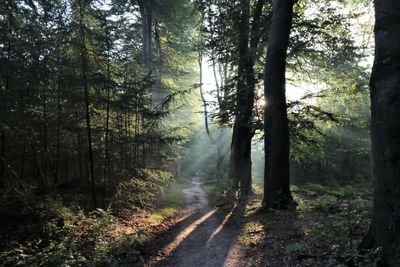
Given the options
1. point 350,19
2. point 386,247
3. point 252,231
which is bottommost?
point 252,231

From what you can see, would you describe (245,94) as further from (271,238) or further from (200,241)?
(271,238)

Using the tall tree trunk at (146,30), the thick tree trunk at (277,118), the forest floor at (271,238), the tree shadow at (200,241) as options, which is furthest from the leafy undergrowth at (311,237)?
the tall tree trunk at (146,30)

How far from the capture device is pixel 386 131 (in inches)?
184

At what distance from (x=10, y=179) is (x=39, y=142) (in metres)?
1.52

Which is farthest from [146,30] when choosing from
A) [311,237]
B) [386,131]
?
[386,131]

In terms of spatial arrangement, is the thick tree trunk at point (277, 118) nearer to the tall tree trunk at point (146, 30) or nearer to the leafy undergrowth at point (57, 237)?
the leafy undergrowth at point (57, 237)

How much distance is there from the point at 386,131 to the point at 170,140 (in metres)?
11.5

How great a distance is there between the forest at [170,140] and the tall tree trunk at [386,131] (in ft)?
0.05

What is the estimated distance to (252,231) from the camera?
30.1 ft

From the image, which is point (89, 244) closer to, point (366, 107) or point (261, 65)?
point (261, 65)

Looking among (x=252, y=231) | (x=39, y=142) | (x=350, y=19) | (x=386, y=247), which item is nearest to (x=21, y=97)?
(x=39, y=142)

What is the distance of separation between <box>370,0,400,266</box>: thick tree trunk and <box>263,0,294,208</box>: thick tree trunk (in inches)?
227

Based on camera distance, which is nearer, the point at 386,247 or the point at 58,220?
the point at 386,247

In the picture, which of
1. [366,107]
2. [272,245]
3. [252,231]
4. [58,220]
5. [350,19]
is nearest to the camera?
[272,245]
